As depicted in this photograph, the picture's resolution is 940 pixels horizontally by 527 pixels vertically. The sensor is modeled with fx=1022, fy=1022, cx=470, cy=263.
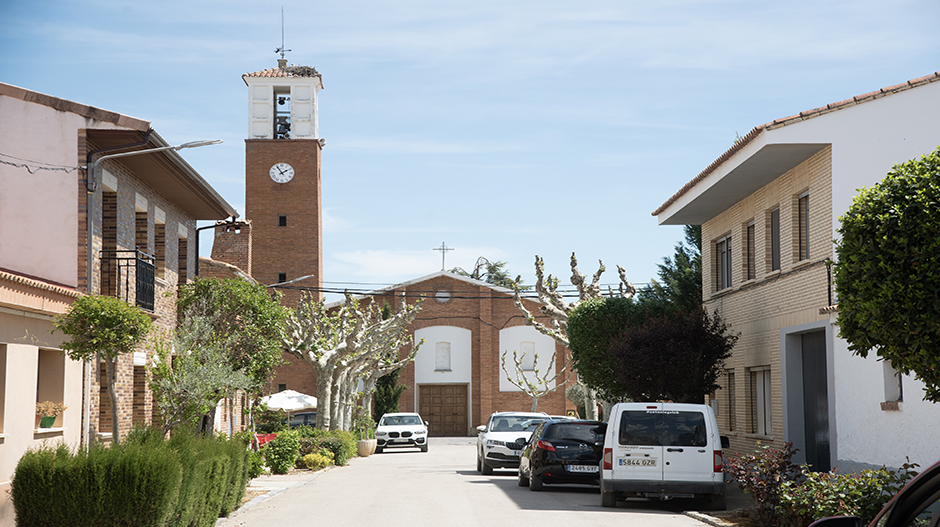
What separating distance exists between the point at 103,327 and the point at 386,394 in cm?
4285

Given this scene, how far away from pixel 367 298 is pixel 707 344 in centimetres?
4056

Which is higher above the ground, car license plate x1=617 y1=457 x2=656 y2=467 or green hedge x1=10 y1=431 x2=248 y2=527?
green hedge x1=10 y1=431 x2=248 y2=527

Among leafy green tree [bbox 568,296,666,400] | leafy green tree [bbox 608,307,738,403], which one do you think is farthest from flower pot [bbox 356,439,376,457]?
Result: leafy green tree [bbox 608,307,738,403]

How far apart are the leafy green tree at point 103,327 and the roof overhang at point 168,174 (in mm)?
3975

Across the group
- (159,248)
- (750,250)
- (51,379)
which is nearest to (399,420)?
(159,248)

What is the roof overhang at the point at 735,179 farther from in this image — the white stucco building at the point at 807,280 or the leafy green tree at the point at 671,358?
the leafy green tree at the point at 671,358

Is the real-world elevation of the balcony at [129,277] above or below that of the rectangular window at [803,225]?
below

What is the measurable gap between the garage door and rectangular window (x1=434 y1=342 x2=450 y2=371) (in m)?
1.14

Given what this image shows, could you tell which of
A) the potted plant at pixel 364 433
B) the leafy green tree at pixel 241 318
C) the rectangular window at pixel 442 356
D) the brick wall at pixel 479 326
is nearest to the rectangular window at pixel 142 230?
A: the leafy green tree at pixel 241 318

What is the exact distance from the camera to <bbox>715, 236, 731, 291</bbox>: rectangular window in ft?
82.1

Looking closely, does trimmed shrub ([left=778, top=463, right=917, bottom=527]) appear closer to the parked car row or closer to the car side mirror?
the parked car row

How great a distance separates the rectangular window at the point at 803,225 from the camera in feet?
63.3

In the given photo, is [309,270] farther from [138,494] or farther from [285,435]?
[138,494]

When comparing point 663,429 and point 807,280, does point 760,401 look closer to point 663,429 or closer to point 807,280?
point 807,280
